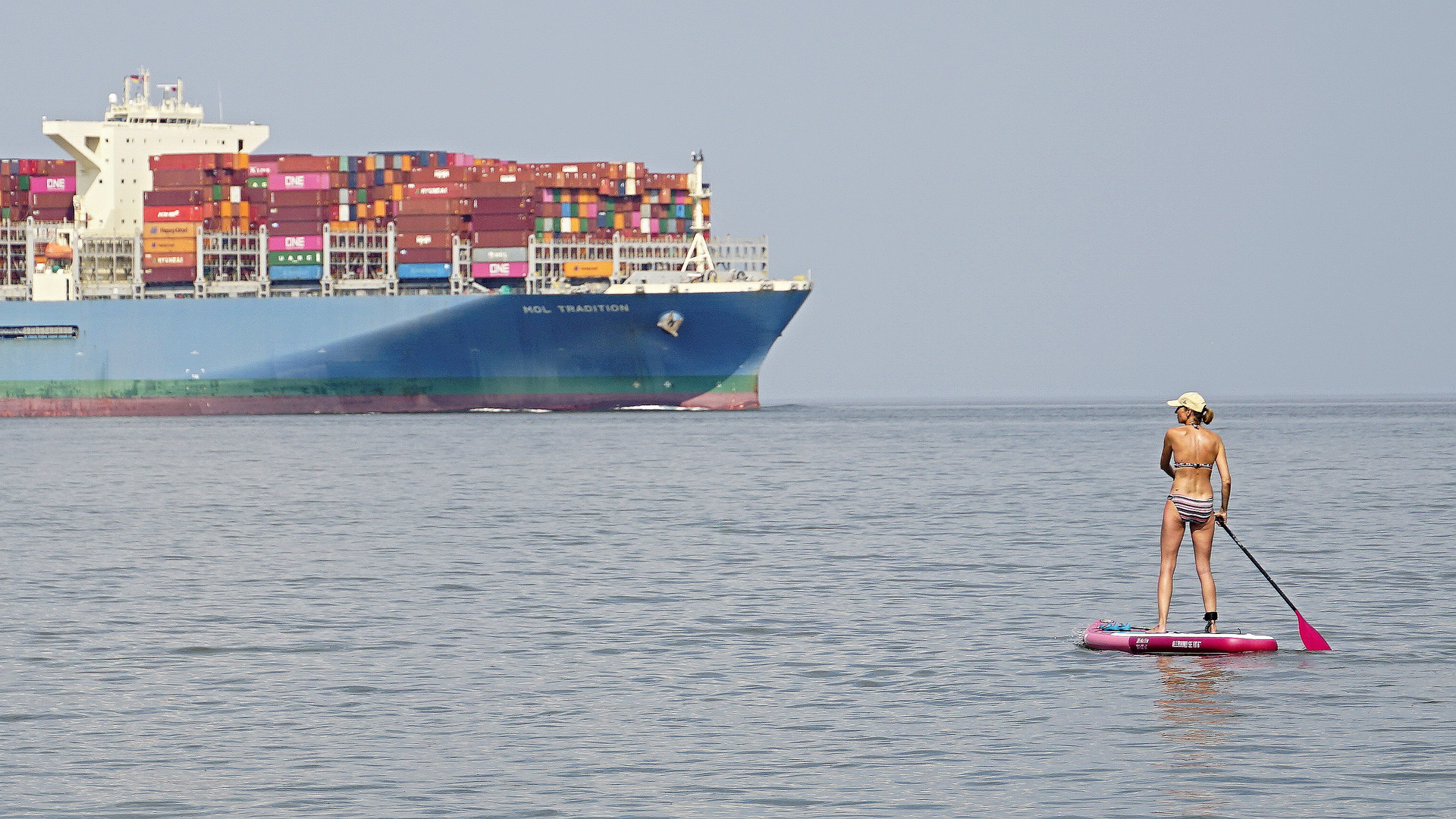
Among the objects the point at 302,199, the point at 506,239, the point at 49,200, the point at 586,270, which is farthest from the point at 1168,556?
the point at 49,200

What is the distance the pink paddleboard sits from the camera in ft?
49.2

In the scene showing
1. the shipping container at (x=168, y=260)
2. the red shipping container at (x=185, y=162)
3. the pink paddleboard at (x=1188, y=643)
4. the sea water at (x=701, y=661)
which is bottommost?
the sea water at (x=701, y=661)

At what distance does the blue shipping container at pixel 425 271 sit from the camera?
82.7 meters

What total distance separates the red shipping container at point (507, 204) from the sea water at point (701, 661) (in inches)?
1841

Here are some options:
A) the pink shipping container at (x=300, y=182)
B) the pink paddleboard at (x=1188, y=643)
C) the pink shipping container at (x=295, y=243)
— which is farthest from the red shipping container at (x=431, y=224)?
the pink paddleboard at (x=1188, y=643)

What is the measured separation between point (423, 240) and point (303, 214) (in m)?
6.41

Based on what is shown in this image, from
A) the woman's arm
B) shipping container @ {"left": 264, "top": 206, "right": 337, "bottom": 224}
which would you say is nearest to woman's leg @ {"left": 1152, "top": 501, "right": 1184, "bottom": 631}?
the woman's arm

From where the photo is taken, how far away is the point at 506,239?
270 feet

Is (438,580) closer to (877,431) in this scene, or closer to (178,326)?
(877,431)

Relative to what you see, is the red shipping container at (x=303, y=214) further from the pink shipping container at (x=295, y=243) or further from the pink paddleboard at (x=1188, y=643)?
the pink paddleboard at (x=1188, y=643)

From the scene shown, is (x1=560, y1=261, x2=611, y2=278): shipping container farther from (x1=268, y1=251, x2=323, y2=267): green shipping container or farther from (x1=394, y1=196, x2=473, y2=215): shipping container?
(x1=268, y1=251, x2=323, y2=267): green shipping container

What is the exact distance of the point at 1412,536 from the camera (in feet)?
86.4

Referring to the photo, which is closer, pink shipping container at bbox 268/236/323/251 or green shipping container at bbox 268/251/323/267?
pink shipping container at bbox 268/236/323/251

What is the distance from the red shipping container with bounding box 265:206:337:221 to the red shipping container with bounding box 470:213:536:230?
768cm
